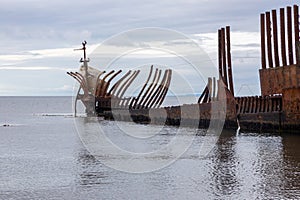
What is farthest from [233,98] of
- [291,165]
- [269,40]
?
[291,165]

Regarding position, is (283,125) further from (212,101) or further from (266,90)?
(212,101)

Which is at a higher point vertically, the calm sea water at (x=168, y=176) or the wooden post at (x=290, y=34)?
the wooden post at (x=290, y=34)


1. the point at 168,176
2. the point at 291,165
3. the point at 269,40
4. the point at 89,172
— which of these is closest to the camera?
the point at 168,176

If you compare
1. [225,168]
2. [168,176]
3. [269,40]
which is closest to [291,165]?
[225,168]

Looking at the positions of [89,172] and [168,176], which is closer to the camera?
[168,176]

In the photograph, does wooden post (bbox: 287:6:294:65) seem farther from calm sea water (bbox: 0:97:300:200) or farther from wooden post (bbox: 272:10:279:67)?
calm sea water (bbox: 0:97:300:200)

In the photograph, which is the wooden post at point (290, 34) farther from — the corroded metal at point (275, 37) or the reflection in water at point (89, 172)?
the reflection in water at point (89, 172)

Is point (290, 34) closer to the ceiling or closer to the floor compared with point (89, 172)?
closer to the ceiling

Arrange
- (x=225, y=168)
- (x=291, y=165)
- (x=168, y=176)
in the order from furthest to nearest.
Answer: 1. (x=291, y=165)
2. (x=225, y=168)
3. (x=168, y=176)

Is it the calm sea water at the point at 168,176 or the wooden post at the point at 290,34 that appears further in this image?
the wooden post at the point at 290,34

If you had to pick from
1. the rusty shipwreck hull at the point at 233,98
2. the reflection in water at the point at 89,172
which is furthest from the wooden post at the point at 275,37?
the reflection in water at the point at 89,172

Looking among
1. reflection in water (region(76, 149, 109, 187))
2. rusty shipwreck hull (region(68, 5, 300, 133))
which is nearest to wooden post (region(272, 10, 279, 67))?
rusty shipwreck hull (region(68, 5, 300, 133))

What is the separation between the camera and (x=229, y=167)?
16.1 m

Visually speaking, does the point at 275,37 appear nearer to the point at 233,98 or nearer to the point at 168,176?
the point at 233,98
